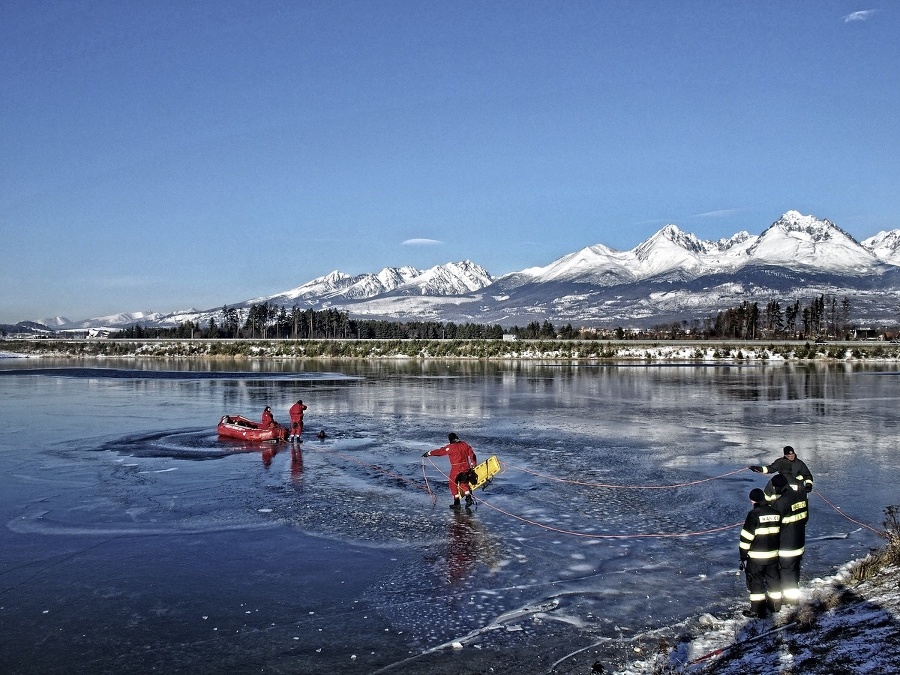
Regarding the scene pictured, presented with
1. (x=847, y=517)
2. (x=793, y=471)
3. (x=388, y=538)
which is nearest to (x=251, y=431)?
(x=388, y=538)

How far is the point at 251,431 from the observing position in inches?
1021

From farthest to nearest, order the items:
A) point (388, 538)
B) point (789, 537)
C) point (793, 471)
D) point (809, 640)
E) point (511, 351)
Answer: point (511, 351) → point (388, 538) → point (793, 471) → point (789, 537) → point (809, 640)

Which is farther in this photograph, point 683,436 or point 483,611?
point 683,436

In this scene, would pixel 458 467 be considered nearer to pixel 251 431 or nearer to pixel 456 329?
pixel 251 431

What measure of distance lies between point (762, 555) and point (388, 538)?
22.8 ft

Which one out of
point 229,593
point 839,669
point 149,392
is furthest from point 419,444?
point 149,392

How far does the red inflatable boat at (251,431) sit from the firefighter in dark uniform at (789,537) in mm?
18836

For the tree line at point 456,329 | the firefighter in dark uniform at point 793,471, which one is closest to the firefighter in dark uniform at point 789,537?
the firefighter in dark uniform at point 793,471

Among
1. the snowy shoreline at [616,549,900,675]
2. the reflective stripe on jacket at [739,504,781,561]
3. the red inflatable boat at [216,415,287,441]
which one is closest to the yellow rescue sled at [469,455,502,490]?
the snowy shoreline at [616,549,900,675]

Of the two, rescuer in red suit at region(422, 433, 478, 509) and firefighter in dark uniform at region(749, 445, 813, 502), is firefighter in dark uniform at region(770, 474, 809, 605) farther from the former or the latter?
rescuer in red suit at region(422, 433, 478, 509)

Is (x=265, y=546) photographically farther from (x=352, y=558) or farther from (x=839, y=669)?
(x=839, y=669)

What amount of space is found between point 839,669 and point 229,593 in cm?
828

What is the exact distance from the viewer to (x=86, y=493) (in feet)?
58.7

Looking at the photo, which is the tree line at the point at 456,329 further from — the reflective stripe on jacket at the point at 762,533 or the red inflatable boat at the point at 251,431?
the reflective stripe on jacket at the point at 762,533
